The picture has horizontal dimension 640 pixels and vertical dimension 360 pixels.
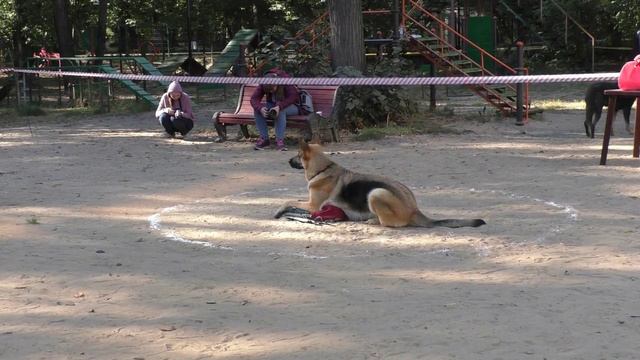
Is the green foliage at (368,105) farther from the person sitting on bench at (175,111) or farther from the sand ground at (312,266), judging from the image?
the sand ground at (312,266)

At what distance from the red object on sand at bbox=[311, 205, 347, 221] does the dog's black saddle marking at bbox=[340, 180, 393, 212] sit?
209 millimetres

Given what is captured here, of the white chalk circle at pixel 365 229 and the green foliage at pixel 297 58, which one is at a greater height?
the green foliage at pixel 297 58

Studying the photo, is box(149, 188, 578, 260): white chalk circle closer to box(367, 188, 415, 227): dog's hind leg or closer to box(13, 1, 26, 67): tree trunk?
box(367, 188, 415, 227): dog's hind leg

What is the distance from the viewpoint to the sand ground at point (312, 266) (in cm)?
413

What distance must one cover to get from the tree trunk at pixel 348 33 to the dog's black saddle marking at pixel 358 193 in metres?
7.61

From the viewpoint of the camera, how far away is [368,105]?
45.6ft

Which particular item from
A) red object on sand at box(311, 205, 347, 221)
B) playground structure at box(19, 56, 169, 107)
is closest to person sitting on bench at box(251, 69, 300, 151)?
red object on sand at box(311, 205, 347, 221)

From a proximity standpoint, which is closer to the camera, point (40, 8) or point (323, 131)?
point (323, 131)

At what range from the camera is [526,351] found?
3.88 m

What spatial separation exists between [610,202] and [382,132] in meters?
5.94

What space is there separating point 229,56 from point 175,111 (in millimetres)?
14139

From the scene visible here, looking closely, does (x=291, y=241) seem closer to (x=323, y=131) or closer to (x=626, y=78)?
(x=626, y=78)

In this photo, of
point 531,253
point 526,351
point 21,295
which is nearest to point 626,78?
point 531,253

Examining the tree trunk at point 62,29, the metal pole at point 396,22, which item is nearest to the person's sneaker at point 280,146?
the metal pole at point 396,22
